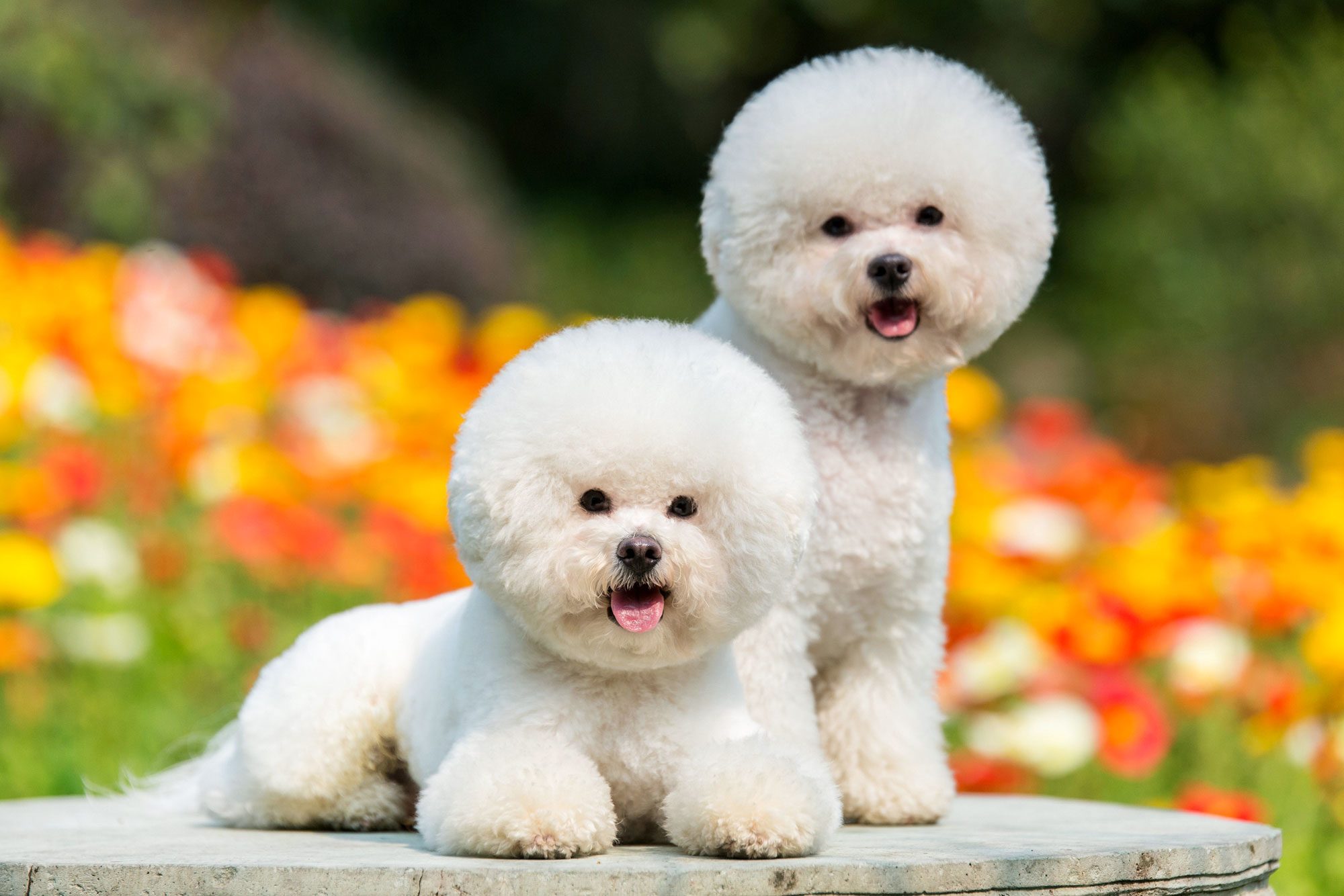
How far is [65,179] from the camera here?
7.39m

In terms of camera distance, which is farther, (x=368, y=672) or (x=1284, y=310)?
(x=1284, y=310)

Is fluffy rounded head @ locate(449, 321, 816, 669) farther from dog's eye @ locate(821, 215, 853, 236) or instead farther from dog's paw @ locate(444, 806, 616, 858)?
dog's eye @ locate(821, 215, 853, 236)

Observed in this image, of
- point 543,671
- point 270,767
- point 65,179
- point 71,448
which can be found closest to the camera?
point 543,671

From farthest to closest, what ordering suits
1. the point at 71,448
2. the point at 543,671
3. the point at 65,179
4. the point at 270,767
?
the point at 65,179, the point at 71,448, the point at 270,767, the point at 543,671

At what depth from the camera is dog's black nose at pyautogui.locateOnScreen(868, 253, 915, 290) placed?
2689 mm

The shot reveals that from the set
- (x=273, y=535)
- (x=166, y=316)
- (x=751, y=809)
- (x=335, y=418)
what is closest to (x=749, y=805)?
(x=751, y=809)

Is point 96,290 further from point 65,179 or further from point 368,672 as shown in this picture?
point 368,672

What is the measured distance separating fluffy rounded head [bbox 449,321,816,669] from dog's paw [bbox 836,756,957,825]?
2.08 ft

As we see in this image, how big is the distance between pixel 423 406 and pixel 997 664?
213 centimetres

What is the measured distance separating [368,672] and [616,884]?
2.48 feet

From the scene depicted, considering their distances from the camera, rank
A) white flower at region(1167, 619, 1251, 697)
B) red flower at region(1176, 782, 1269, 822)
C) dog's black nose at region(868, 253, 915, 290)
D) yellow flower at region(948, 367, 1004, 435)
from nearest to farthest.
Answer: dog's black nose at region(868, 253, 915, 290)
red flower at region(1176, 782, 1269, 822)
white flower at region(1167, 619, 1251, 697)
yellow flower at region(948, 367, 1004, 435)

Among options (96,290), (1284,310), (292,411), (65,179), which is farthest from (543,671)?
(1284,310)

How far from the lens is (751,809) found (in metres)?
2.24

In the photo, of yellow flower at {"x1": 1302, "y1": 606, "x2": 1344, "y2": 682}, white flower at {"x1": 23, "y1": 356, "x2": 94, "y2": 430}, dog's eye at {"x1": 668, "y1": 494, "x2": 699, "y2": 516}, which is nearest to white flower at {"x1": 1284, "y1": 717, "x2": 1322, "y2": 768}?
yellow flower at {"x1": 1302, "y1": 606, "x2": 1344, "y2": 682}
